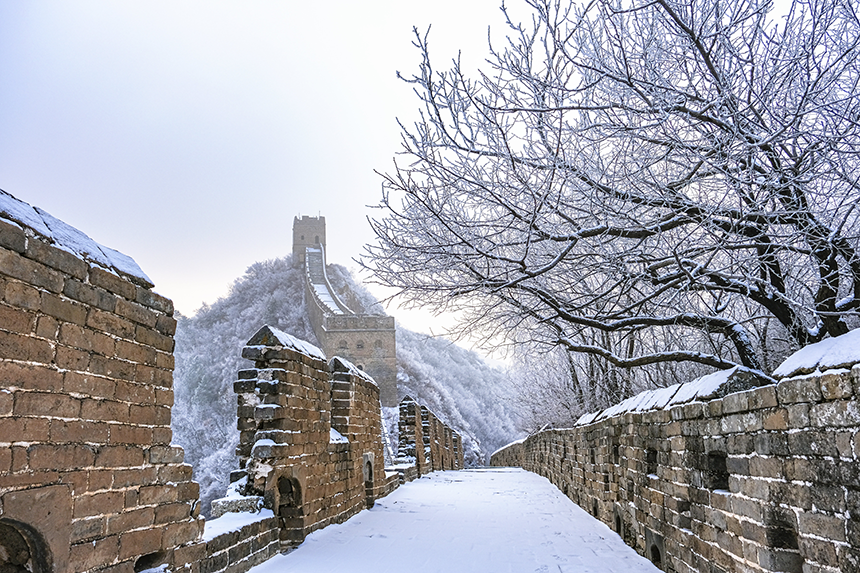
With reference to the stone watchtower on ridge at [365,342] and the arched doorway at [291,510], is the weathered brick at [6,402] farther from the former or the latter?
the stone watchtower on ridge at [365,342]

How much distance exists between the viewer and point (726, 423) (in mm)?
3623

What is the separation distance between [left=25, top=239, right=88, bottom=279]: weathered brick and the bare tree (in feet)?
8.97

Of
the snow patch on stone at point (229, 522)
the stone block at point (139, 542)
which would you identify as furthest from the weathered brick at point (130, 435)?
the snow patch on stone at point (229, 522)

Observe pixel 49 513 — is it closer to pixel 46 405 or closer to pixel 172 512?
pixel 46 405

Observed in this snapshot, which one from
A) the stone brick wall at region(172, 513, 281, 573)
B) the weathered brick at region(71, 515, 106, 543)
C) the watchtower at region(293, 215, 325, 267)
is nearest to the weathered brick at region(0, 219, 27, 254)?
the weathered brick at region(71, 515, 106, 543)

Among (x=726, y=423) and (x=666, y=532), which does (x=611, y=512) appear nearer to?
(x=666, y=532)

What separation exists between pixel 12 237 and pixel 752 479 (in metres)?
3.85

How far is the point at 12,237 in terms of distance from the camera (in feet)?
8.36

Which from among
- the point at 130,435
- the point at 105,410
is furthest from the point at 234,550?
the point at 105,410

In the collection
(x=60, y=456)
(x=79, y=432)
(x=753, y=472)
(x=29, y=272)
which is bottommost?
(x=753, y=472)

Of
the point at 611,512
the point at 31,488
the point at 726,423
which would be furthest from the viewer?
the point at 611,512

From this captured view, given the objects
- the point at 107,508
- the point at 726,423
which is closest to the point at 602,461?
the point at 726,423

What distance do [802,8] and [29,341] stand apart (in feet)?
18.2

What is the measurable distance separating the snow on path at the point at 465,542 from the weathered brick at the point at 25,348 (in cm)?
293
